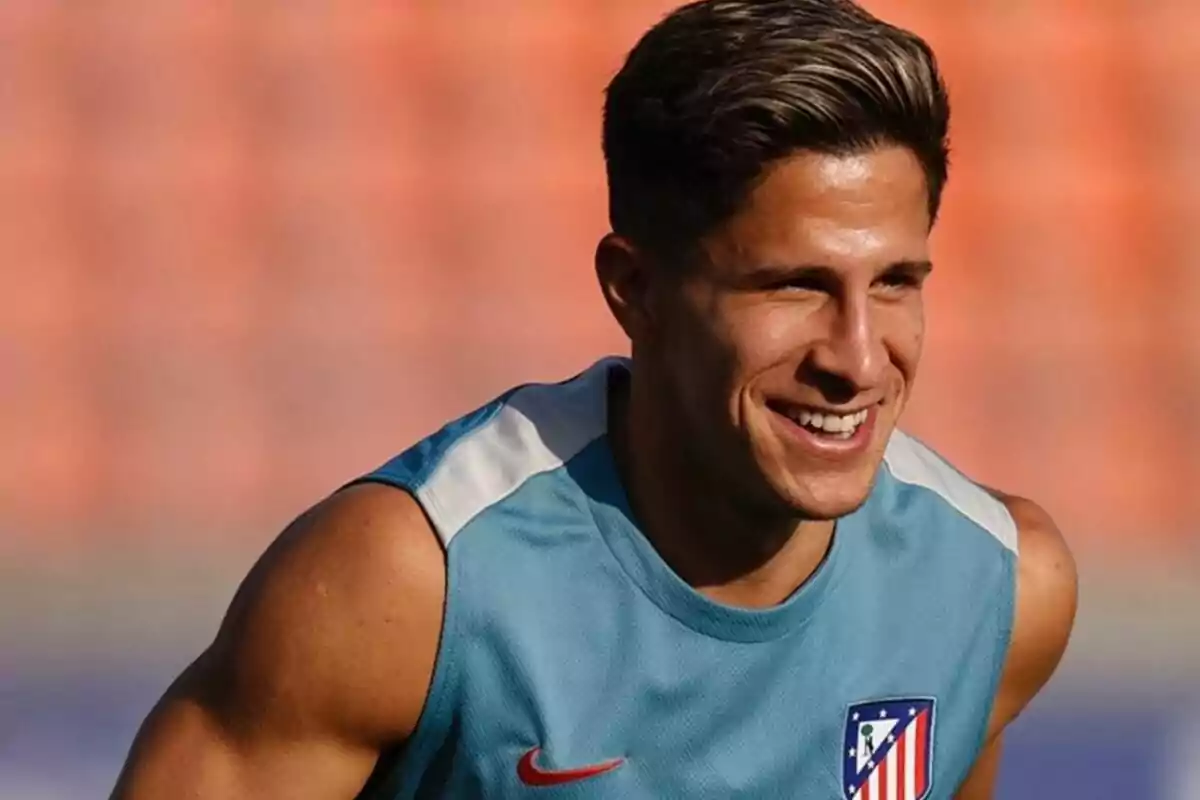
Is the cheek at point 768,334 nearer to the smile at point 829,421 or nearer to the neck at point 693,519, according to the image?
the smile at point 829,421

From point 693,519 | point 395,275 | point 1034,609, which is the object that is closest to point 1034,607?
point 1034,609

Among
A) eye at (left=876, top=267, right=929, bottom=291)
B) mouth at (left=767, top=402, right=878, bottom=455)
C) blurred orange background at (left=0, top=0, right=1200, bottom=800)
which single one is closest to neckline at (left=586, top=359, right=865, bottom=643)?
mouth at (left=767, top=402, right=878, bottom=455)

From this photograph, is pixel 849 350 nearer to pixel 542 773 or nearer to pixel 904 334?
pixel 904 334

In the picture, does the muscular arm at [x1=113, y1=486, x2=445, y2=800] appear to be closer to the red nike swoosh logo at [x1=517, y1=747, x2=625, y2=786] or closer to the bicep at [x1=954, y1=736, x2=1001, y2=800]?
the red nike swoosh logo at [x1=517, y1=747, x2=625, y2=786]

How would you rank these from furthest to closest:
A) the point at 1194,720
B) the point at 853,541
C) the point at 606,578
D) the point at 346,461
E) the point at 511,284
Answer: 1. the point at 511,284
2. the point at 346,461
3. the point at 1194,720
4. the point at 853,541
5. the point at 606,578

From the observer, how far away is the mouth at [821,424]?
2.37 meters

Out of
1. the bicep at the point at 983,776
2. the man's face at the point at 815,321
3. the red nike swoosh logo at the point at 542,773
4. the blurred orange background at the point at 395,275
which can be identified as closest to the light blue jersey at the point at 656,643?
the red nike swoosh logo at the point at 542,773

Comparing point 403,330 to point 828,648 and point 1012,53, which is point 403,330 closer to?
point 1012,53

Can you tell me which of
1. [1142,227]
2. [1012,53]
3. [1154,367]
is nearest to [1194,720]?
[1154,367]

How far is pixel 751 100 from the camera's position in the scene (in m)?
2.34

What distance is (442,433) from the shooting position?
2.59 meters

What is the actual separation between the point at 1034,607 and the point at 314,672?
950 mm

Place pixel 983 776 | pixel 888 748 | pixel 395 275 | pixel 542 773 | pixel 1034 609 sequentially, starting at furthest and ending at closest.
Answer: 1. pixel 395 275
2. pixel 983 776
3. pixel 1034 609
4. pixel 888 748
5. pixel 542 773

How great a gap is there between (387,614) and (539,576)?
20 centimetres
